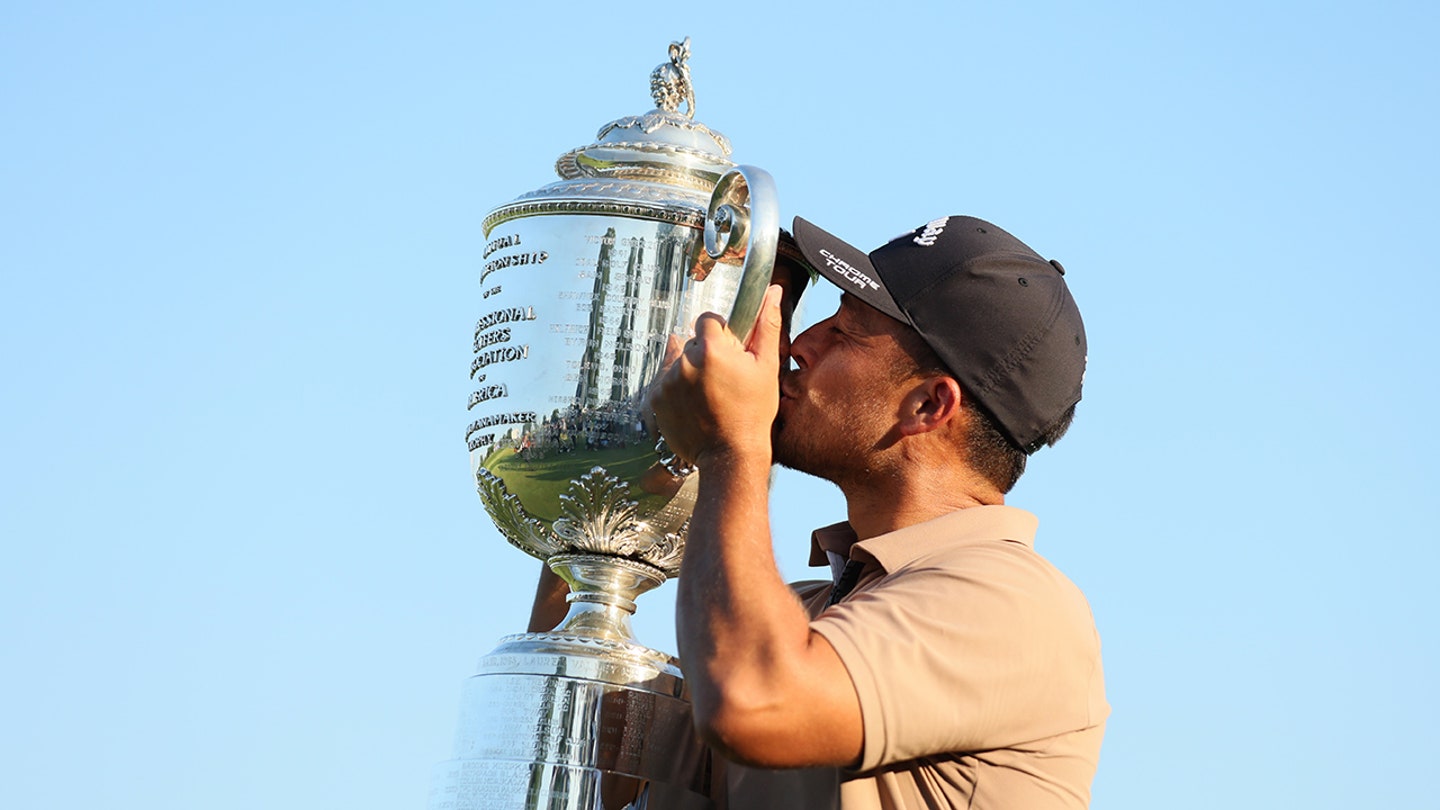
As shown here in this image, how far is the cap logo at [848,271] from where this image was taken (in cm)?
320

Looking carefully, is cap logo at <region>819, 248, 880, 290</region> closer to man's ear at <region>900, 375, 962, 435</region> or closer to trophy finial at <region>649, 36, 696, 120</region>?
man's ear at <region>900, 375, 962, 435</region>

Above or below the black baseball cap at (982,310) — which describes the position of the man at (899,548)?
below

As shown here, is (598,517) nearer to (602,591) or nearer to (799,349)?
(602,591)

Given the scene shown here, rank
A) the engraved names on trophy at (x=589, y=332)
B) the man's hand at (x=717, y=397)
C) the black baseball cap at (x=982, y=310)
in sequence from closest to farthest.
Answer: the man's hand at (x=717, y=397), the black baseball cap at (x=982, y=310), the engraved names on trophy at (x=589, y=332)

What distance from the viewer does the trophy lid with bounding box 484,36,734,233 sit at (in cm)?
345

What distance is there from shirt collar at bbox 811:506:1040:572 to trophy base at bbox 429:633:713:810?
1.75 ft

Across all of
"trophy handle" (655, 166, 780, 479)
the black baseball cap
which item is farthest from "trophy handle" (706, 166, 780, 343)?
the black baseball cap

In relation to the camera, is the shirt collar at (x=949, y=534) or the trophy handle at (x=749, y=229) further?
the shirt collar at (x=949, y=534)

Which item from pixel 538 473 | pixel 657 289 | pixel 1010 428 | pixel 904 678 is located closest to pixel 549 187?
pixel 657 289

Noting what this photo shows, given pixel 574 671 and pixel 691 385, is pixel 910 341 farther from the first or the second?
pixel 574 671

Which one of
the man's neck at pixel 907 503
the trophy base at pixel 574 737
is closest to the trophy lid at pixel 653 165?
the man's neck at pixel 907 503

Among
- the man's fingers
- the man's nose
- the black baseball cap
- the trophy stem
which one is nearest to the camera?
the man's fingers

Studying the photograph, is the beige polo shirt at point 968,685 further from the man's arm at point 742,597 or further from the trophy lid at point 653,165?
the trophy lid at point 653,165

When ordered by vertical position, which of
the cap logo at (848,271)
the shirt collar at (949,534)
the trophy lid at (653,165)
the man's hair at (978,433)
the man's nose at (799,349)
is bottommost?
the shirt collar at (949,534)
